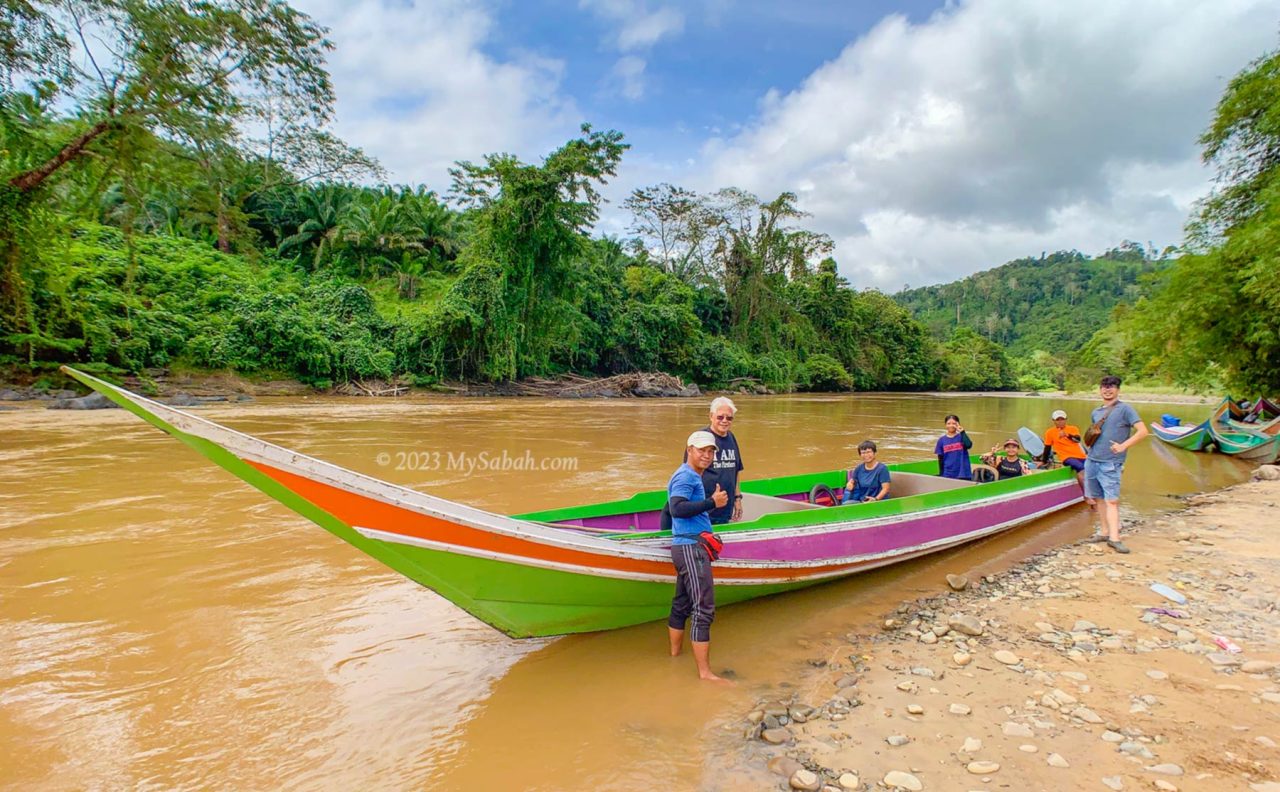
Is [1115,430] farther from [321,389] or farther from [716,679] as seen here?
[321,389]

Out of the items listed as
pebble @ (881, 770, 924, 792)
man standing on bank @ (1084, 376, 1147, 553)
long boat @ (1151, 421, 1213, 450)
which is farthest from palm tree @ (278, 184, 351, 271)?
long boat @ (1151, 421, 1213, 450)

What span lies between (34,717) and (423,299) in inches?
1197

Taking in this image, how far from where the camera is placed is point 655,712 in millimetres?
3240

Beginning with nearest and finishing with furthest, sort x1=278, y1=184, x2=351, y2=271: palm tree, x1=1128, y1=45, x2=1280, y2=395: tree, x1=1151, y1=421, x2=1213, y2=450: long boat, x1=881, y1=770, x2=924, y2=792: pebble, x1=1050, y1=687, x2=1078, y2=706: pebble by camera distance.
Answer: x1=881, y1=770, x2=924, y2=792: pebble
x1=1050, y1=687, x2=1078, y2=706: pebble
x1=1128, y1=45, x2=1280, y2=395: tree
x1=1151, y1=421, x2=1213, y2=450: long boat
x1=278, y1=184, x2=351, y2=271: palm tree

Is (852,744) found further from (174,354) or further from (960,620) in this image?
(174,354)

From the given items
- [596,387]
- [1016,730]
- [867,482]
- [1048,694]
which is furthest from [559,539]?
[596,387]

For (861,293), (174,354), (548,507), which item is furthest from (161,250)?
(861,293)

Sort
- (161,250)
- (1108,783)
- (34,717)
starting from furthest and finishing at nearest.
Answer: (161,250), (34,717), (1108,783)

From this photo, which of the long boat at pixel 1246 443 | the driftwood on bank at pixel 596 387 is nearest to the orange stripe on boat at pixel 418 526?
the long boat at pixel 1246 443

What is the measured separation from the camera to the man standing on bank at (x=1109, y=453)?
19.3 ft

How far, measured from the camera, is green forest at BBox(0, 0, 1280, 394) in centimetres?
1034

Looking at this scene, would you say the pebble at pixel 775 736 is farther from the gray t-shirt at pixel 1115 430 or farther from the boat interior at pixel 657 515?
the gray t-shirt at pixel 1115 430

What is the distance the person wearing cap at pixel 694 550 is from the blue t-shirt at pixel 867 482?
9.50ft

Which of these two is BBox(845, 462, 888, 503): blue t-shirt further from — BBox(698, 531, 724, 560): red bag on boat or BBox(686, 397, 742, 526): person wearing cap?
BBox(698, 531, 724, 560): red bag on boat
